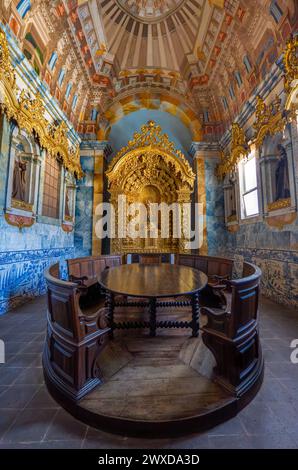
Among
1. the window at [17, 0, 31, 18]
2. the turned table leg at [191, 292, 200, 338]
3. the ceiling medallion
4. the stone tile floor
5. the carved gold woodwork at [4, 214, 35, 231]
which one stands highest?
the ceiling medallion

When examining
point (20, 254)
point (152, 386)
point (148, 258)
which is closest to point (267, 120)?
point (148, 258)

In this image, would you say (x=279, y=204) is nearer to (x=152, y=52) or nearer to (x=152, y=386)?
(x=152, y=386)

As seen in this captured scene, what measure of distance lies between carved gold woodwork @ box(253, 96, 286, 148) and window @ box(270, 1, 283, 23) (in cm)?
154

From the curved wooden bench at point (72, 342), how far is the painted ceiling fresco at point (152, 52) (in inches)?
243

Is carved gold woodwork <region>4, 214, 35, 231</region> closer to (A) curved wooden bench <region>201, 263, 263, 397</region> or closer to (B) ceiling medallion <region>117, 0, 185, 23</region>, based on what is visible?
(A) curved wooden bench <region>201, 263, 263, 397</region>

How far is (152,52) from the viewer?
25.5ft

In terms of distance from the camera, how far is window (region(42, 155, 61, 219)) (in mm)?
6004

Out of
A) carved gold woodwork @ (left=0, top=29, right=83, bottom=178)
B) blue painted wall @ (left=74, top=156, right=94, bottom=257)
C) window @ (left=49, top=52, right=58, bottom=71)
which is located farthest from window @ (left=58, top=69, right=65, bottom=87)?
blue painted wall @ (left=74, top=156, right=94, bottom=257)

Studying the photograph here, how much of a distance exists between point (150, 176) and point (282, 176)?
16.9ft

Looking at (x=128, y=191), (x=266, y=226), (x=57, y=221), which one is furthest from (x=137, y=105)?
(x=266, y=226)

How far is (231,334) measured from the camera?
72.7 inches

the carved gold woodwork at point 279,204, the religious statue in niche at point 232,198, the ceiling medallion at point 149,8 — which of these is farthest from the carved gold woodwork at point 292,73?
the ceiling medallion at point 149,8

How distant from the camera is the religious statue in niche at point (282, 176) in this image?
4.66 m
